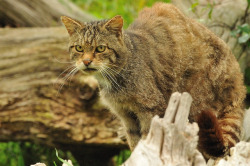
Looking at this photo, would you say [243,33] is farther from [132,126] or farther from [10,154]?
[10,154]

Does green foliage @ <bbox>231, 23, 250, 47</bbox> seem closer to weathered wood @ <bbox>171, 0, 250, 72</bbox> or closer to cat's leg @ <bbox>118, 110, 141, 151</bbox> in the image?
weathered wood @ <bbox>171, 0, 250, 72</bbox>

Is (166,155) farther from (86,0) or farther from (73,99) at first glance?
(86,0)

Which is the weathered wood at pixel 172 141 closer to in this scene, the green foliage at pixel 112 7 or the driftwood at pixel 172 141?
the driftwood at pixel 172 141

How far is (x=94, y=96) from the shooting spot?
5.56 m

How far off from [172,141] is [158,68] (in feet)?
5.23

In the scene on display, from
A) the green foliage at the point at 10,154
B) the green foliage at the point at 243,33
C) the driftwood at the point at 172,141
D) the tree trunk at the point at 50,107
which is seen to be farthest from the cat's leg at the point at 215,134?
the green foliage at the point at 10,154

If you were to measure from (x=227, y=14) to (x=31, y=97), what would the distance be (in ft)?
9.69

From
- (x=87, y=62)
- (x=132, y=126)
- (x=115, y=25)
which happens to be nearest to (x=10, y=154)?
(x=132, y=126)

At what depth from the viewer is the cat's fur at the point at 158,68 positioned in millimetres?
4066

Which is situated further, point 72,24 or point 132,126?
point 132,126

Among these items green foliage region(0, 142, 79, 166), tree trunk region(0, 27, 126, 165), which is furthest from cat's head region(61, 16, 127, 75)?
green foliage region(0, 142, 79, 166)

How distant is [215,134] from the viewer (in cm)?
352

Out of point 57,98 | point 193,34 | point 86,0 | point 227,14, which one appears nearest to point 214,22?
point 227,14

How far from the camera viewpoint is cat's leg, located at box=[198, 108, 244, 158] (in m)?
3.45
